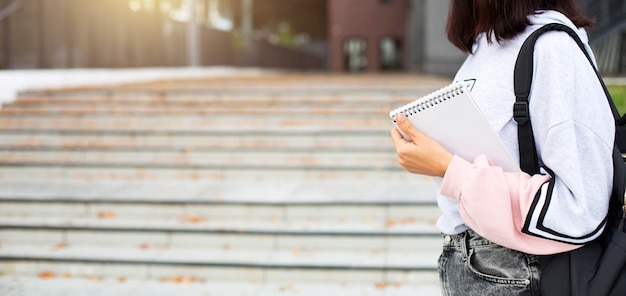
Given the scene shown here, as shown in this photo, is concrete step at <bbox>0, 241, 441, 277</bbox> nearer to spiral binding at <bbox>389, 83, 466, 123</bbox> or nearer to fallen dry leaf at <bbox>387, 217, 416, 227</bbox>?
fallen dry leaf at <bbox>387, 217, 416, 227</bbox>

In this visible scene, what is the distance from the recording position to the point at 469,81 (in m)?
1.42

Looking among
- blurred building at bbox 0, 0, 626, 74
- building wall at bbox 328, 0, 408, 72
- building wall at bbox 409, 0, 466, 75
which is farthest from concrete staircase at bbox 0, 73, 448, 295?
building wall at bbox 328, 0, 408, 72

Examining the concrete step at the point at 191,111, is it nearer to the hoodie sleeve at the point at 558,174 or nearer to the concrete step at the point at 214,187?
the concrete step at the point at 214,187

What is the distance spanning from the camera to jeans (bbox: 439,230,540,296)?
4.36ft

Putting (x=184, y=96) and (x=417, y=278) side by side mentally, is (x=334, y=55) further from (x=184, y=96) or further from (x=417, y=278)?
(x=417, y=278)

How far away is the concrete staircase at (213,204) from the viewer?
4918 millimetres

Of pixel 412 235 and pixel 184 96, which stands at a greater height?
pixel 184 96

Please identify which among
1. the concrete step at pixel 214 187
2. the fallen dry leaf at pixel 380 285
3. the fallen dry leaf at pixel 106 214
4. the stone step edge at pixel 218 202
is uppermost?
the concrete step at pixel 214 187

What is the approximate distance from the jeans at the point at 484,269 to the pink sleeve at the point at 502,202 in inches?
2.6

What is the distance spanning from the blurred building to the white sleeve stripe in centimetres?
89

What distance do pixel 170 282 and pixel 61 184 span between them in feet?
7.30

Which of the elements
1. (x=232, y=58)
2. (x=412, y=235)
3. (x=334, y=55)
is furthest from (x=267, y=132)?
(x=334, y=55)

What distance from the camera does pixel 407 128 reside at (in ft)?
4.43

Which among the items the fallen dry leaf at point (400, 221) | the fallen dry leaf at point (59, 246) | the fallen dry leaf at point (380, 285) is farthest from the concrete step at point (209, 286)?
the fallen dry leaf at point (400, 221)
